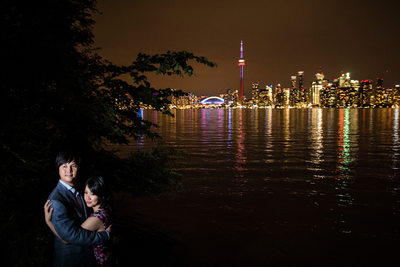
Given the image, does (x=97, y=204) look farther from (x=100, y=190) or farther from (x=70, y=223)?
(x=70, y=223)

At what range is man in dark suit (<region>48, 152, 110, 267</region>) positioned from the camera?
3.05m

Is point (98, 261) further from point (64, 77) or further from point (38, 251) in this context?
point (64, 77)

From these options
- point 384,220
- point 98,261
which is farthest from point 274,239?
point 98,261

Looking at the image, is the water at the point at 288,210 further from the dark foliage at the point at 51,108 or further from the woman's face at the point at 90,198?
the woman's face at the point at 90,198

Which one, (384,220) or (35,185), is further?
(384,220)

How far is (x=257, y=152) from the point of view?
2234 cm

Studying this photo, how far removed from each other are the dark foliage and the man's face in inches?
29.2

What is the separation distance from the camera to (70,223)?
3041mm

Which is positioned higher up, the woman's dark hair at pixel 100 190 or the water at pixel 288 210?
the woman's dark hair at pixel 100 190

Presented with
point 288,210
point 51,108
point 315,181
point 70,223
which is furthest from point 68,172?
point 315,181

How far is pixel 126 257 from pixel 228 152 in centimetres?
1571

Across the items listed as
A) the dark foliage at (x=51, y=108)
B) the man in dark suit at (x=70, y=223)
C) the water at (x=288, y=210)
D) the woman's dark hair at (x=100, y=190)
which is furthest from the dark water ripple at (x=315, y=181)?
the man in dark suit at (x=70, y=223)

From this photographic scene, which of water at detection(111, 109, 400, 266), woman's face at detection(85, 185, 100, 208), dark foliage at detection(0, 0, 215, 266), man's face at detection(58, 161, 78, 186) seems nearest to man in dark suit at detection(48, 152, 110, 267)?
man's face at detection(58, 161, 78, 186)

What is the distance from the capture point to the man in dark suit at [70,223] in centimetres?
305
